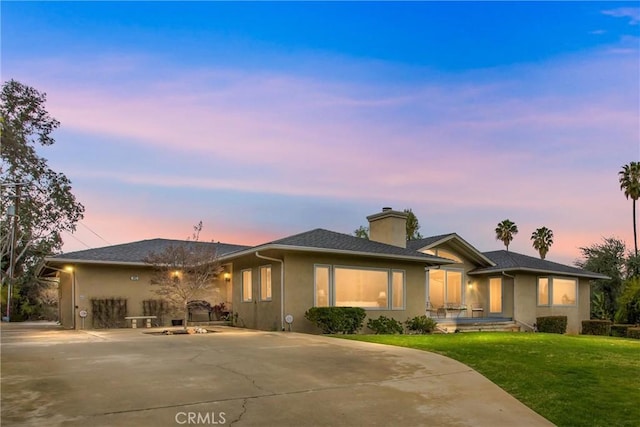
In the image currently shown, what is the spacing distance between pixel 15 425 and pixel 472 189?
21.8m

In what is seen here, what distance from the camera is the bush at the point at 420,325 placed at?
17.5 m

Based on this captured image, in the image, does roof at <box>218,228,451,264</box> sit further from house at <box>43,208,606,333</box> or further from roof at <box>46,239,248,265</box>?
roof at <box>46,239,248,265</box>

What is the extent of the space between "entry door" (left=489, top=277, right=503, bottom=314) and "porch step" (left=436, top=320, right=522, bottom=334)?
53.6 inches

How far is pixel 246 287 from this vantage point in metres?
18.2

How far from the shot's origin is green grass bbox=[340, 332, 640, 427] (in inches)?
215

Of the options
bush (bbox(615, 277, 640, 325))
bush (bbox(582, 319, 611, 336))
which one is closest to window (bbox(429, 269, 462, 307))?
bush (bbox(582, 319, 611, 336))

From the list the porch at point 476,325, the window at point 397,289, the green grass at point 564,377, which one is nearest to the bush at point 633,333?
the porch at point 476,325

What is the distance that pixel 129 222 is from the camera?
29328mm

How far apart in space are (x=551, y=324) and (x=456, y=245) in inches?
214

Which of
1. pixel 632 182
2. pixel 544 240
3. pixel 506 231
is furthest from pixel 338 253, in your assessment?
pixel 544 240

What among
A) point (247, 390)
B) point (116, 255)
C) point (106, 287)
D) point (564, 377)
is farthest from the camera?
point (116, 255)

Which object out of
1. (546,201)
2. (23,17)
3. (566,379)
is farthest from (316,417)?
(546,201)

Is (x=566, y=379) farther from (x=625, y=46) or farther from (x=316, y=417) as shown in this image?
(x=625, y=46)

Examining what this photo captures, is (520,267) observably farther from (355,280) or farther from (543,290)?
(355,280)
